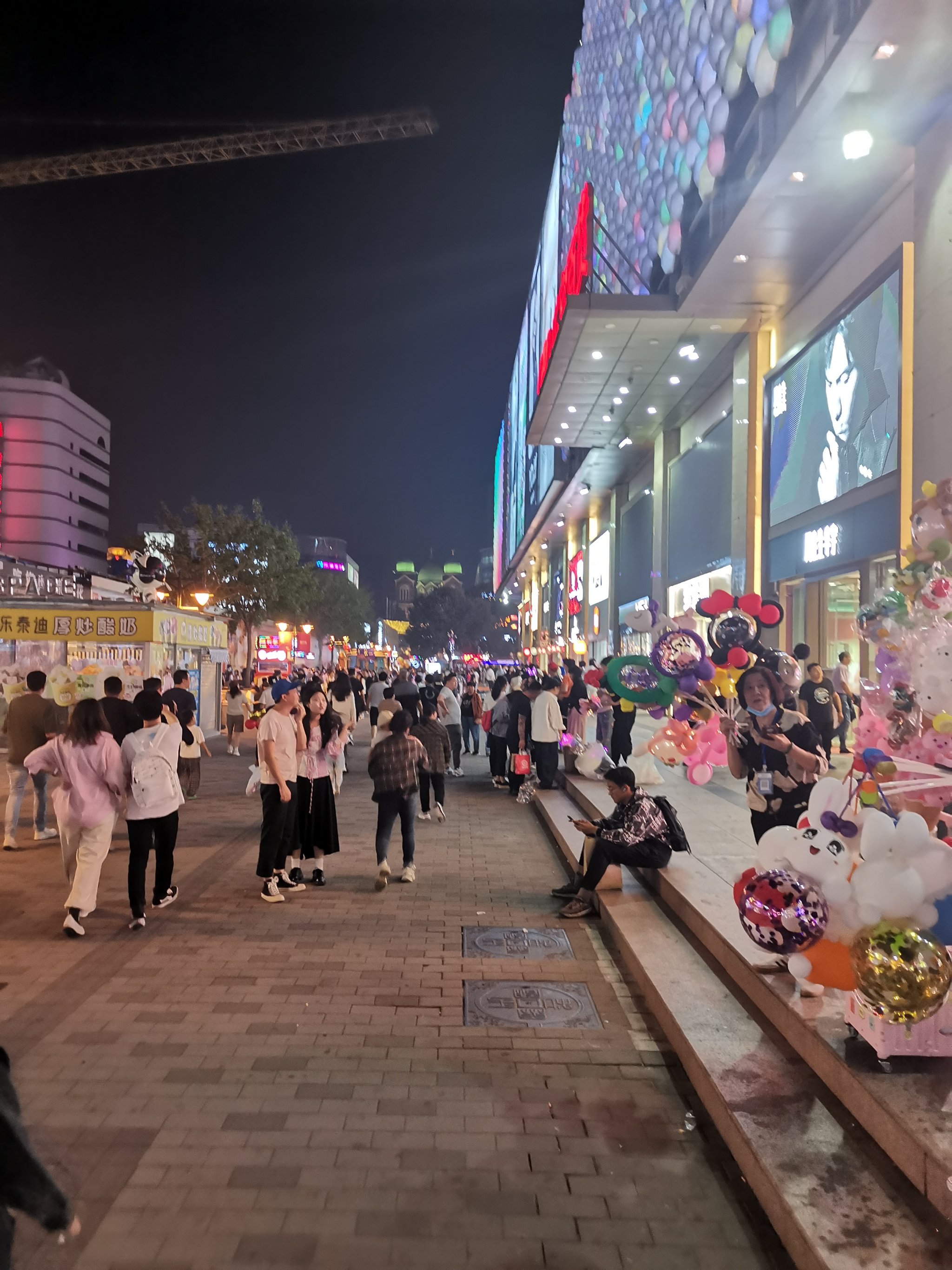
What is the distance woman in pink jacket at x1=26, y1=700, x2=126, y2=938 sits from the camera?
643 centimetres

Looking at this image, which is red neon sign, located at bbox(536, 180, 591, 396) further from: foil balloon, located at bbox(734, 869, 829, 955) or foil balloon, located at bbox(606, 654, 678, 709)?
foil balloon, located at bbox(734, 869, 829, 955)

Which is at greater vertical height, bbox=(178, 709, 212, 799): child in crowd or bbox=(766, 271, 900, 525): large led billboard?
bbox=(766, 271, 900, 525): large led billboard

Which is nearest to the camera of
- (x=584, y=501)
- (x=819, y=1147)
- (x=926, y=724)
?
(x=819, y=1147)

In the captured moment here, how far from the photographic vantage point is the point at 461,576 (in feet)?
632

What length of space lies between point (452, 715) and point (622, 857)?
27.0ft

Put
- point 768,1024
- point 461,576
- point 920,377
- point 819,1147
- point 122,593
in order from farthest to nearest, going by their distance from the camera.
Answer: point 461,576 < point 122,593 < point 920,377 < point 768,1024 < point 819,1147

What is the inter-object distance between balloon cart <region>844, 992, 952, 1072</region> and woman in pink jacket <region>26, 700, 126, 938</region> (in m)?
5.30

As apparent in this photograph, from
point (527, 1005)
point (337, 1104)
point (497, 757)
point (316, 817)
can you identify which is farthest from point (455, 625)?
point (337, 1104)

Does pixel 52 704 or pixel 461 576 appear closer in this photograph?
pixel 52 704

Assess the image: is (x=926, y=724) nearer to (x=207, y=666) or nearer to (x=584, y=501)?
(x=207, y=666)

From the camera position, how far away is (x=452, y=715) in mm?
15188

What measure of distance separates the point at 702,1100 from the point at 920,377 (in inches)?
326

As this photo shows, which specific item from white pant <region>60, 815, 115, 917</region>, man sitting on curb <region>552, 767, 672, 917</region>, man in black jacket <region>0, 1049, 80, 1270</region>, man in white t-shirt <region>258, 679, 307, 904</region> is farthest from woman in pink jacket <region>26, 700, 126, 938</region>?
man in black jacket <region>0, 1049, 80, 1270</region>

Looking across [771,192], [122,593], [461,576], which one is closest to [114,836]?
[771,192]
